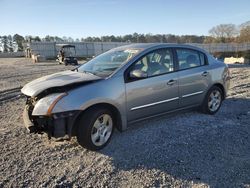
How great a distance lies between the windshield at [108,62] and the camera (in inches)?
193

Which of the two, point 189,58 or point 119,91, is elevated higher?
point 189,58

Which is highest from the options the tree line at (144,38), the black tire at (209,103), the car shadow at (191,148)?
the tree line at (144,38)

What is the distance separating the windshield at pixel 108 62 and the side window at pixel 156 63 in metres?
0.22

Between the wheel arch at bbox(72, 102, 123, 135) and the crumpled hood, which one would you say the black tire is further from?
the crumpled hood

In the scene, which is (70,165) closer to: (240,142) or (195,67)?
(240,142)

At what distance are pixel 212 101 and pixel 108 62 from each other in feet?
8.86

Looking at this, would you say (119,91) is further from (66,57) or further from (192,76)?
(66,57)

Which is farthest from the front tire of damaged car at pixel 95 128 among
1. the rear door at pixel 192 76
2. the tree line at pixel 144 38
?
the tree line at pixel 144 38

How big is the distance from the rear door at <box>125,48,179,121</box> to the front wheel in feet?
3.42

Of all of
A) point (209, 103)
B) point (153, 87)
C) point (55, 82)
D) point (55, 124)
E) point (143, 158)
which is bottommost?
point (143, 158)

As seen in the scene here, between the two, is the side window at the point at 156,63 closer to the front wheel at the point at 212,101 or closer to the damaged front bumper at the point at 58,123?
the front wheel at the point at 212,101

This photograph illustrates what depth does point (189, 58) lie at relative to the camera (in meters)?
5.96

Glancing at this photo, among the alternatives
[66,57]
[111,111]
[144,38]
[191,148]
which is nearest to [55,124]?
[111,111]

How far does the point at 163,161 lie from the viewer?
407 cm
